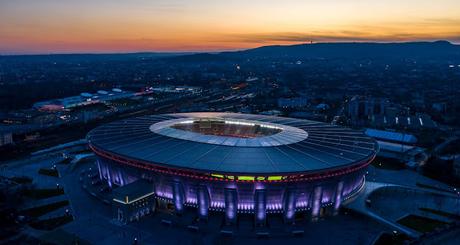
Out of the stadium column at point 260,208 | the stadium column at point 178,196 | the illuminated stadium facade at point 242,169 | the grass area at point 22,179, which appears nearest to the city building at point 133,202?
the illuminated stadium facade at point 242,169

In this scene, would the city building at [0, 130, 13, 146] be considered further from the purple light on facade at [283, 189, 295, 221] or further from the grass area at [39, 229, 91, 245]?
the purple light on facade at [283, 189, 295, 221]

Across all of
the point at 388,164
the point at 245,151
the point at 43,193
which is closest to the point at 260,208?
the point at 245,151

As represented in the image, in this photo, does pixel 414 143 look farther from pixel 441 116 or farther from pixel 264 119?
pixel 441 116

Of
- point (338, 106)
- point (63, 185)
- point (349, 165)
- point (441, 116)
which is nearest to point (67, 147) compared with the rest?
point (63, 185)

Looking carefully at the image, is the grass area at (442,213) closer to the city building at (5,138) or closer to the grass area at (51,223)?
the grass area at (51,223)

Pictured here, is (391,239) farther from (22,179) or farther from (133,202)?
(22,179)
